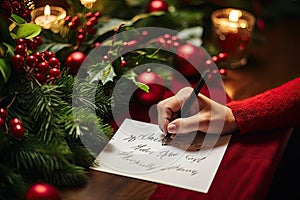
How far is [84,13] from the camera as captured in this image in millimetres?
1135

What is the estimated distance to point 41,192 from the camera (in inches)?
29.3

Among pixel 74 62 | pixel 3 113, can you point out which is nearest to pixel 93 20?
pixel 74 62

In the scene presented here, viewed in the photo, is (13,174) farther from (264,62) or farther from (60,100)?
(264,62)

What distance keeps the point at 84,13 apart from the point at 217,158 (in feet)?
1.41

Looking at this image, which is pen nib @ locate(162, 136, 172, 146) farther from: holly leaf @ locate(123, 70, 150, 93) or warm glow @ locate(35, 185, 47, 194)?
warm glow @ locate(35, 185, 47, 194)

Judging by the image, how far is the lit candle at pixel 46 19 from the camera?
42.7 inches

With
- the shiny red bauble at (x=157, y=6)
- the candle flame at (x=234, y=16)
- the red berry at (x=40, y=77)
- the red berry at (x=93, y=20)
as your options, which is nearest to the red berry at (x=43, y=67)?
the red berry at (x=40, y=77)

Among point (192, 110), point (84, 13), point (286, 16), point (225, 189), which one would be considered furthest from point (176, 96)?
point (286, 16)

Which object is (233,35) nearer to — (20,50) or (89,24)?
(89,24)

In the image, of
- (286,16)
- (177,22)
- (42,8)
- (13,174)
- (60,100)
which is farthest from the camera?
(286,16)

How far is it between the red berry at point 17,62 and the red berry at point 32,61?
0.01m

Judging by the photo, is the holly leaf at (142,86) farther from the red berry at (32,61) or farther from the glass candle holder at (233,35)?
the glass candle holder at (233,35)

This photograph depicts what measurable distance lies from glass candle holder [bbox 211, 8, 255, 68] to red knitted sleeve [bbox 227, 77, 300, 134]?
29 centimetres

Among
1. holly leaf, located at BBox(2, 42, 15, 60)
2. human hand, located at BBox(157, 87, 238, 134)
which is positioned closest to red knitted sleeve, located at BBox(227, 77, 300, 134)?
human hand, located at BBox(157, 87, 238, 134)
